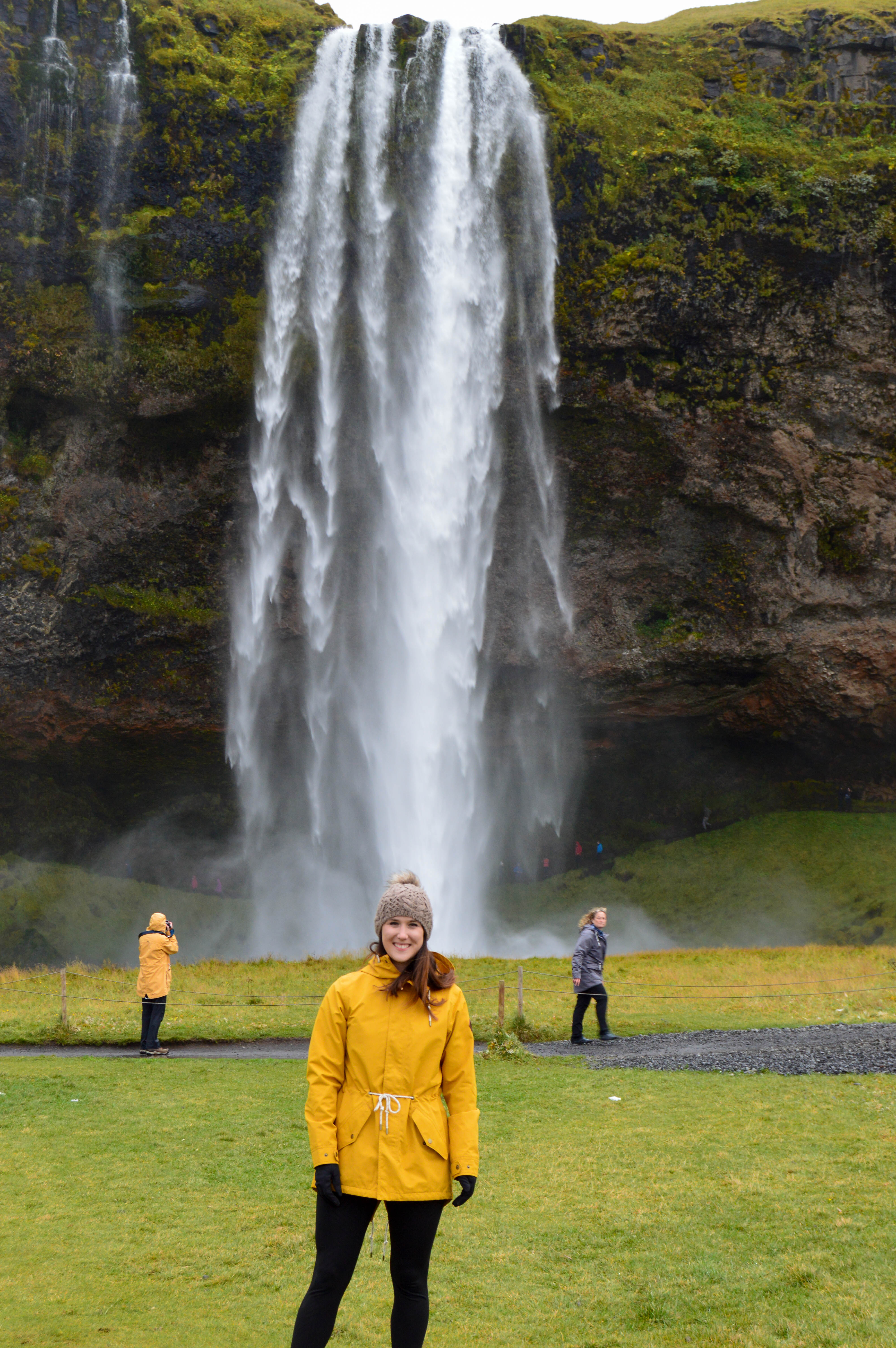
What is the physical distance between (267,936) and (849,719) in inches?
866

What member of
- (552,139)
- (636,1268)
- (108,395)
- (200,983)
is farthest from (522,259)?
(636,1268)

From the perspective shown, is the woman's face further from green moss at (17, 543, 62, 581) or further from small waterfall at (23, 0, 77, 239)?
small waterfall at (23, 0, 77, 239)

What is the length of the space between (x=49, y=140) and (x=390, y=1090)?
36.4 metres

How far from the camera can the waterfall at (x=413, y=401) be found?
109 ft

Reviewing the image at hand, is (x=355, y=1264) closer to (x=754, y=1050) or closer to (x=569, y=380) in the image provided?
(x=754, y=1050)

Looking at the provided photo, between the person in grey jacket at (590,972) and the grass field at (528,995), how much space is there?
526 millimetres

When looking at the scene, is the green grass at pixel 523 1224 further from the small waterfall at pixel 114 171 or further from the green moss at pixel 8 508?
the small waterfall at pixel 114 171

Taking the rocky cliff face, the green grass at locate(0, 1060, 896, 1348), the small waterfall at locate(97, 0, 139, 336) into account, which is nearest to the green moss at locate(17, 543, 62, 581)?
the rocky cliff face

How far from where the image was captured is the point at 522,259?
1319 inches

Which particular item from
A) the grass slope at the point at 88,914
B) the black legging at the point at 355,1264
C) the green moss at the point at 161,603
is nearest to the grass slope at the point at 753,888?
the grass slope at the point at 88,914

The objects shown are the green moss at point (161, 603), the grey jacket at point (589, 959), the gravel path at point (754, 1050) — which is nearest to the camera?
the gravel path at point (754, 1050)

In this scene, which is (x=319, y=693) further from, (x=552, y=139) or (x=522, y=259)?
(x=552, y=139)

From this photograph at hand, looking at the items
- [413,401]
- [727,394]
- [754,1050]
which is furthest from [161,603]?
[754,1050]

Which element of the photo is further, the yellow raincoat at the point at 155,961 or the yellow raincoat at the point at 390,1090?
the yellow raincoat at the point at 155,961
